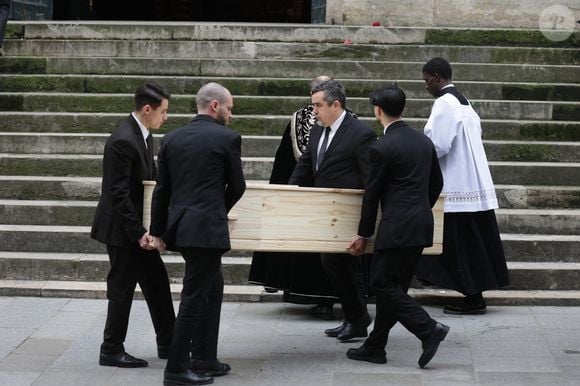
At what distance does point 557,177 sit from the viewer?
10367 mm

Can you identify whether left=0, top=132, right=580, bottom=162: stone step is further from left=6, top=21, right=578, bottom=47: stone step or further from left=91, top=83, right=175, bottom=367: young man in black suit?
left=91, top=83, right=175, bottom=367: young man in black suit

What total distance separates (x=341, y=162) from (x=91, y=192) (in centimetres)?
321

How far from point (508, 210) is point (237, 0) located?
39.0ft

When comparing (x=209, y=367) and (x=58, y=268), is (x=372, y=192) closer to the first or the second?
(x=209, y=367)

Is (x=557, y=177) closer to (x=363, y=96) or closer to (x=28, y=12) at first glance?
(x=363, y=96)

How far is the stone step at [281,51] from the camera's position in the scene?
1217cm

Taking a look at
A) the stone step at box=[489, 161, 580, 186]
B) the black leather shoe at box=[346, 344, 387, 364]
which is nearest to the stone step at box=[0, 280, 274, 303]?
the black leather shoe at box=[346, 344, 387, 364]

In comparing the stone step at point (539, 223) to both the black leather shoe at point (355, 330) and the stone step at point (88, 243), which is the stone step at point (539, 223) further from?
the black leather shoe at point (355, 330)

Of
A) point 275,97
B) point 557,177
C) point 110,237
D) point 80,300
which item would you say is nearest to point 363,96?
point 275,97

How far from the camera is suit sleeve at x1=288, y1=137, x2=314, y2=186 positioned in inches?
316

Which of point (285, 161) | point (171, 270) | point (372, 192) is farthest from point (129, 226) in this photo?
point (171, 270)

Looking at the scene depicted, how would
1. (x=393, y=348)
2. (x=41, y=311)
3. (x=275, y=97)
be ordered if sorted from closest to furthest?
(x=393, y=348), (x=41, y=311), (x=275, y=97)

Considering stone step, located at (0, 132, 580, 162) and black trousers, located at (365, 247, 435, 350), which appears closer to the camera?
black trousers, located at (365, 247, 435, 350)

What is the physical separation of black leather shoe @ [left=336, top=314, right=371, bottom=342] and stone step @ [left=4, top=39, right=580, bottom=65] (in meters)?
4.85
